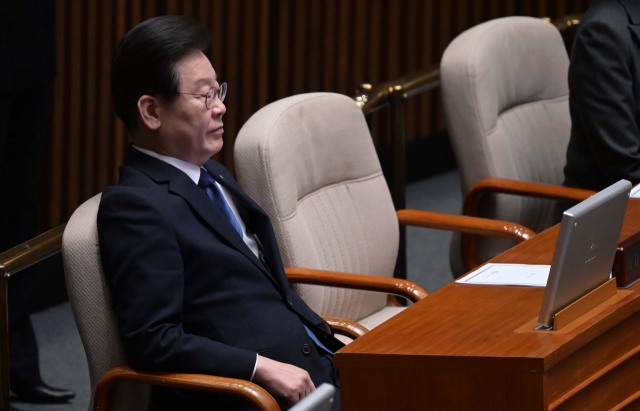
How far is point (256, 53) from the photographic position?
4.86m

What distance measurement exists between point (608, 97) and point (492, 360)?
1.67m

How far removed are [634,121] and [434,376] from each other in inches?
67.8

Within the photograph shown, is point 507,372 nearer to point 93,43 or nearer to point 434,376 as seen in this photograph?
point 434,376

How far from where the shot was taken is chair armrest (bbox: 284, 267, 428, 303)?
2.68 m

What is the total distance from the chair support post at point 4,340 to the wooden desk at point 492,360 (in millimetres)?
788

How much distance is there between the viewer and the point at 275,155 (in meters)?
2.72

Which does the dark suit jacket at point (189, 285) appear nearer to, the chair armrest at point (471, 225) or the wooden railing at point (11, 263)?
the wooden railing at point (11, 263)

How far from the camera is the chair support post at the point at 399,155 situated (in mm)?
3629

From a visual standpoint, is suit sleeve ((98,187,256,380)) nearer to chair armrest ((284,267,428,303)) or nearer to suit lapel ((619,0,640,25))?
chair armrest ((284,267,428,303))

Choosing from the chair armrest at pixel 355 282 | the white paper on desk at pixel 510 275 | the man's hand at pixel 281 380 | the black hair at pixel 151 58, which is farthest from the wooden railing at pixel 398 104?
the man's hand at pixel 281 380

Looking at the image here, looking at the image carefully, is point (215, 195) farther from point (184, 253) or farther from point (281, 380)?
point (281, 380)

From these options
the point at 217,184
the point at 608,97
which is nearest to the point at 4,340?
the point at 217,184

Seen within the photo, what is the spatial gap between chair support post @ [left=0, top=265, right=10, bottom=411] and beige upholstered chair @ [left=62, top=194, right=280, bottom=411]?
0.67 feet

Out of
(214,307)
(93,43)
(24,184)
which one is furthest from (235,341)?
(93,43)
